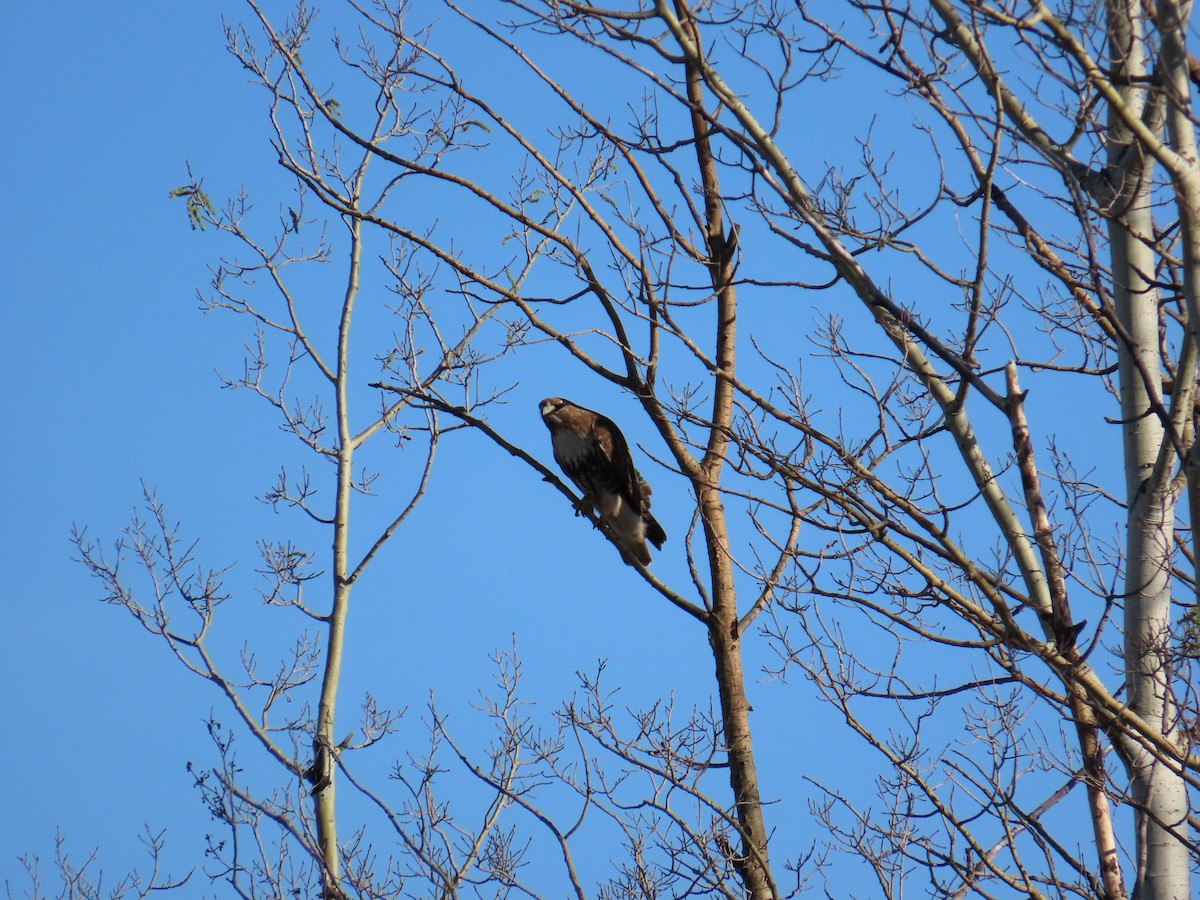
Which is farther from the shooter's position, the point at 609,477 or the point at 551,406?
the point at 551,406

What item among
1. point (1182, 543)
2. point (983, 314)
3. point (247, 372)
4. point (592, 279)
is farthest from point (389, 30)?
point (247, 372)

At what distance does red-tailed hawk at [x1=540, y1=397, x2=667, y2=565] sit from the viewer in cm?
671

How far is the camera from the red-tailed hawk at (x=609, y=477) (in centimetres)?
671

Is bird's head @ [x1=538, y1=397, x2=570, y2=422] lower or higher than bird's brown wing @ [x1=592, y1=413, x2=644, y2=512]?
higher

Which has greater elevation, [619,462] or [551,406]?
[551,406]

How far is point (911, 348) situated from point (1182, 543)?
1.09 m

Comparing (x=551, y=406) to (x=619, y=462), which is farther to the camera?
(x=551, y=406)

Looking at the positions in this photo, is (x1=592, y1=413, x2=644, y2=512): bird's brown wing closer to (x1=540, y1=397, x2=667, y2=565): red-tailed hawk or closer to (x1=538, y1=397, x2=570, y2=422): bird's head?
(x1=540, y1=397, x2=667, y2=565): red-tailed hawk

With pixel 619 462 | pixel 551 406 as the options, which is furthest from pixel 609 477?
pixel 551 406

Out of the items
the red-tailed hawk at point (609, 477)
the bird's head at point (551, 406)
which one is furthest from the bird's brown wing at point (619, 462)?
the bird's head at point (551, 406)

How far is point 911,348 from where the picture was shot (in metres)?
3.53

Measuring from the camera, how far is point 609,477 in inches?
267

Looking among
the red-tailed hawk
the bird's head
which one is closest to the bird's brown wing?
the red-tailed hawk

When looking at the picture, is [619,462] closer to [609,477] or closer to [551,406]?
[609,477]
